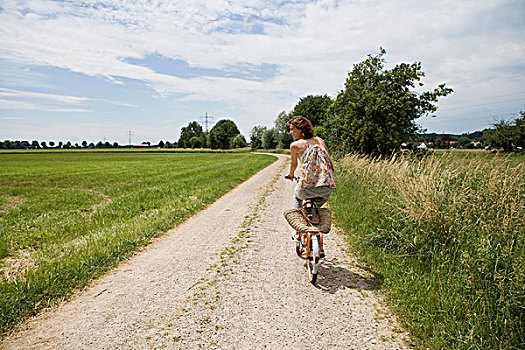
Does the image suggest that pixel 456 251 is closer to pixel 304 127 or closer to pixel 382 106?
pixel 304 127

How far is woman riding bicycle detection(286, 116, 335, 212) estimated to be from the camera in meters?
4.46

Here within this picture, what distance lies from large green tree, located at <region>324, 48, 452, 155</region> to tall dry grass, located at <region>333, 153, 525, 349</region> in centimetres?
1089

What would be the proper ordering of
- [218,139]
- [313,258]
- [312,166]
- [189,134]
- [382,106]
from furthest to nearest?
[189,134], [218,139], [382,106], [312,166], [313,258]

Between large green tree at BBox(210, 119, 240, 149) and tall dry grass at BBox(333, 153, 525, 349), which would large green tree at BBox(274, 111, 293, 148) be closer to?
large green tree at BBox(210, 119, 240, 149)

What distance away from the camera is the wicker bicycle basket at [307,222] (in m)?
4.46

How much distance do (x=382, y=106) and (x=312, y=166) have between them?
1532cm

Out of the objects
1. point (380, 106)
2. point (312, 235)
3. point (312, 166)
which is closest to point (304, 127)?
point (312, 166)

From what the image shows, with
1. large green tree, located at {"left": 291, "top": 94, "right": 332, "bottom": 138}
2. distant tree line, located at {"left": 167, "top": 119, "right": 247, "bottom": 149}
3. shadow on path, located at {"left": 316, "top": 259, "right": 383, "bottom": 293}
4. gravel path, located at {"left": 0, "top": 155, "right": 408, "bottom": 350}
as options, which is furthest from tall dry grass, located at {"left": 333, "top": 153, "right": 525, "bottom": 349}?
distant tree line, located at {"left": 167, "top": 119, "right": 247, "bottom": 149}

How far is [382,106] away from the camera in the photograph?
17703 mm

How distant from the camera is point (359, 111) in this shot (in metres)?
18.9

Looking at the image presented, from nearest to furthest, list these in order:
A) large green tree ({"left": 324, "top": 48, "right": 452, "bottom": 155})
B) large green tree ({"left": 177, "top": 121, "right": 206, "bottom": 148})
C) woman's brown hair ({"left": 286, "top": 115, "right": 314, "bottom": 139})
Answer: woman's brown hair ({"left": 286, "top": 115, "right": 314, "bottom": 139}) → large green tree ({"left": 324, "top": 48, "right": 452, "bottom": 155}) → large green tree ({"left": 177, "top": 121, "right": 206, "bottom": 148})

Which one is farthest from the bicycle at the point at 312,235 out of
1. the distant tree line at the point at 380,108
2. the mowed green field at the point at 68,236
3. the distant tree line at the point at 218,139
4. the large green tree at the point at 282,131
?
the distant tree line at the point at 218,139

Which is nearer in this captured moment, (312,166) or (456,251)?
(456,251)

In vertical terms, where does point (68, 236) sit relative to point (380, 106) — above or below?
below
